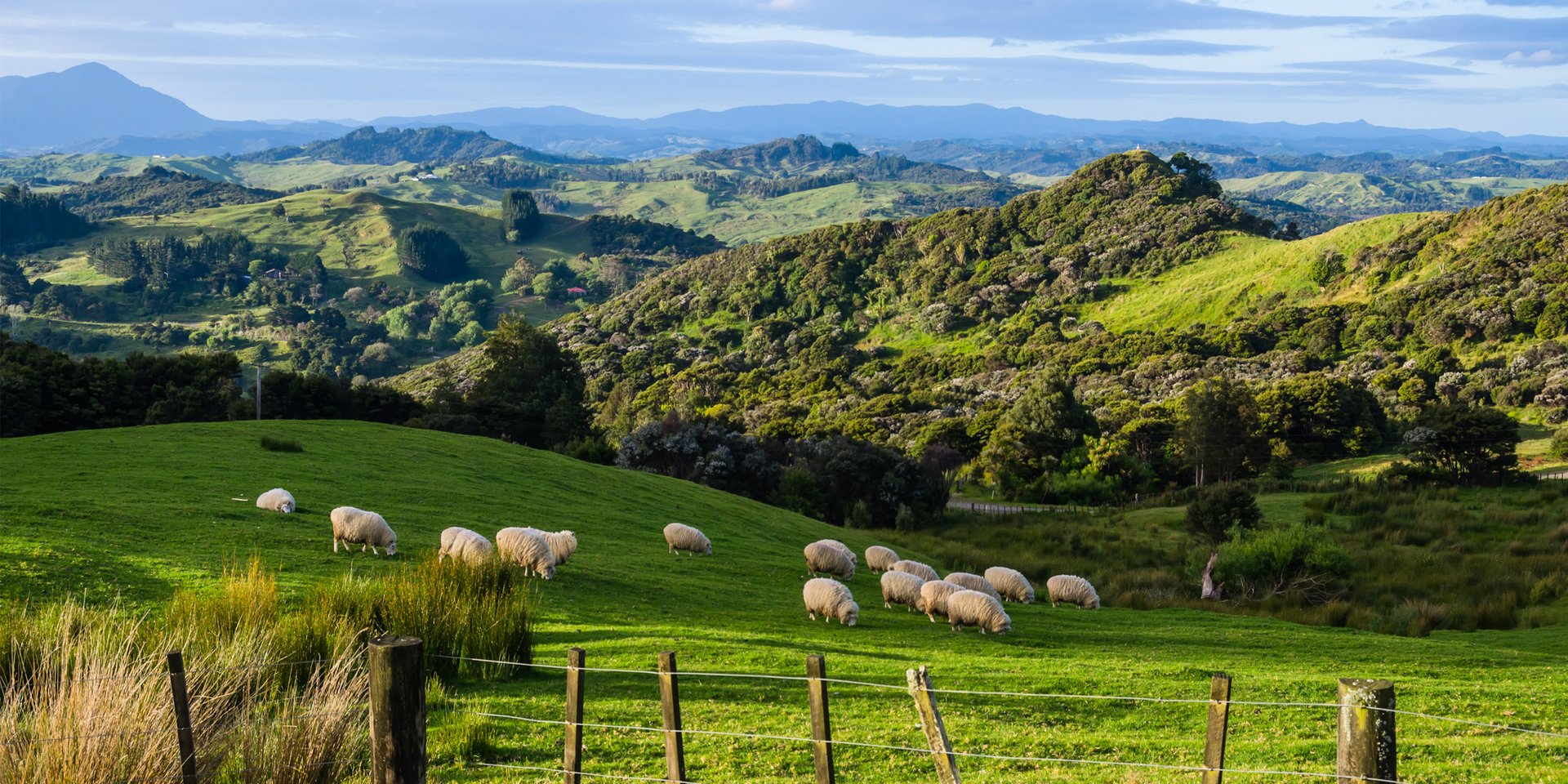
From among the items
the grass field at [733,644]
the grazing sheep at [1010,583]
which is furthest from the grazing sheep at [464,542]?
the grazing sheep at [1010,583]

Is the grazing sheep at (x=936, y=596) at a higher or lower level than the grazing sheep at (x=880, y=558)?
higher

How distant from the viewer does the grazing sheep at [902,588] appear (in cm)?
1914

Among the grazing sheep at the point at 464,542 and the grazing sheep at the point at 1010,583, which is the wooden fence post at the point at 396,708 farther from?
the grazing sheep at the point at 1010,583

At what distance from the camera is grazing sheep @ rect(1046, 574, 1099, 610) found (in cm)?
2200

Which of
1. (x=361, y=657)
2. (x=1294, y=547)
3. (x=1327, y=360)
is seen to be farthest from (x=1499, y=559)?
(x=1327, y=360)

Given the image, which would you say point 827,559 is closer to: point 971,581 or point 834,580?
point 834,580

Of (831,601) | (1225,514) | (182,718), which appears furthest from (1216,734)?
(1225,514)

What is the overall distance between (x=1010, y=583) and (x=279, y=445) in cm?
2009

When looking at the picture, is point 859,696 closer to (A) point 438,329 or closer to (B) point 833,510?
(B) point 833,510

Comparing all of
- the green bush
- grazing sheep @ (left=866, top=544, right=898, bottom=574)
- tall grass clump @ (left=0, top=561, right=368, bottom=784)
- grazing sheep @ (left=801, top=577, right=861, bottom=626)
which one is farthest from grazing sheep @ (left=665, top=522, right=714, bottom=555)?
tall grass clump @ (left=0, top=561, right=368, bottom=784)

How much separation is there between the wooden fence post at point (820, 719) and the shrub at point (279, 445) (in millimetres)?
26839

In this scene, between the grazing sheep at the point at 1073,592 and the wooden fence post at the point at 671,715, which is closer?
the wooden fence post at the point at 671,715

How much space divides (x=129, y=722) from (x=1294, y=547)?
83.4ft

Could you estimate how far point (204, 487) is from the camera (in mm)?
22703
